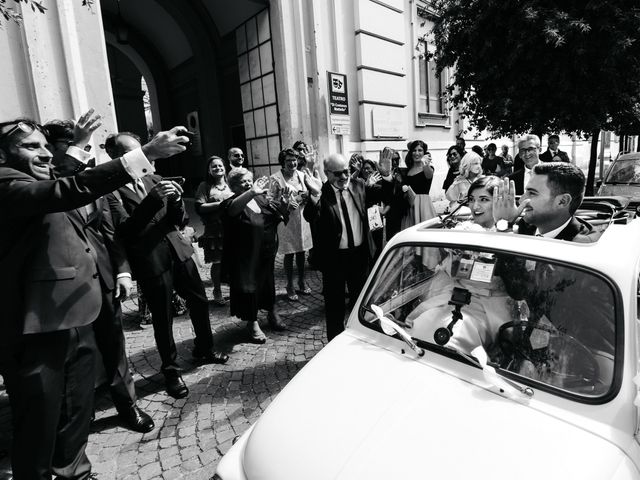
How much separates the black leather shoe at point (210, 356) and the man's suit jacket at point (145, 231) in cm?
101

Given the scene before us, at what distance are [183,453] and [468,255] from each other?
2174mm

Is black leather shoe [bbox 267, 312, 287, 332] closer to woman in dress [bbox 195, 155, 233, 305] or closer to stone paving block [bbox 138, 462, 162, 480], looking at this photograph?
woman in dress [bbox 195, 155, 233, 305]

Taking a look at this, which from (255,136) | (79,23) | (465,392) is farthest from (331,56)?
(465,392)

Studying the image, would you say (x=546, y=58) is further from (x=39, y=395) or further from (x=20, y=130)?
(x=39, y=395)

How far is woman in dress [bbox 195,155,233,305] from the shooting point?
4203 mm

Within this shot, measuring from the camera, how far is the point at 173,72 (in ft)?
41.8

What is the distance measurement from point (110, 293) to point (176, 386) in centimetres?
99

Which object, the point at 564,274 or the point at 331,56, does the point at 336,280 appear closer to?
the point at 564,274

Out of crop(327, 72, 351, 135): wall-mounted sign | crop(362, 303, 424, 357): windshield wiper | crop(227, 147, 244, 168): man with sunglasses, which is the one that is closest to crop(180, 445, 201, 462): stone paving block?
crop(362, 303, 424, 357): windshield wiper

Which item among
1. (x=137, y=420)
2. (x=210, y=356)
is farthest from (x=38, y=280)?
(x=210, y=356)

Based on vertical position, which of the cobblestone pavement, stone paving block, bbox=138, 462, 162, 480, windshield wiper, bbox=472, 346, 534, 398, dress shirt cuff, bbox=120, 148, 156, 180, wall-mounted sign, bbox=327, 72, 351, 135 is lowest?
stone paving block, bbox=138, 462, 162, 480

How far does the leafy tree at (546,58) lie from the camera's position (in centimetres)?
660

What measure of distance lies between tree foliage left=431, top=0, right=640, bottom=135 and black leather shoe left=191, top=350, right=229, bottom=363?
6682 millimetres

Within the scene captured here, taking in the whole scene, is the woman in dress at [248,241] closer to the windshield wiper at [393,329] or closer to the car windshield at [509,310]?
the car windshield at [509,310]
